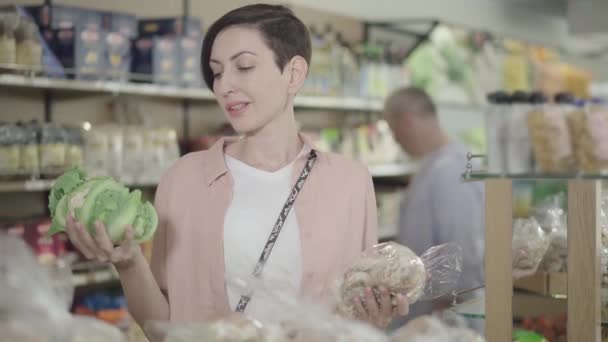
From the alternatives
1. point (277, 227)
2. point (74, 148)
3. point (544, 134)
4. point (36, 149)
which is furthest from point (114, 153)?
point (277, 227)

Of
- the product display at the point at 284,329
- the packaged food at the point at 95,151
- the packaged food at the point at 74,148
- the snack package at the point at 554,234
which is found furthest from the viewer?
the packaged food at the point at 95,151

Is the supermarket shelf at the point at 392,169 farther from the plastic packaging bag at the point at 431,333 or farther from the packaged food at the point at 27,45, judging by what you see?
the plastic packaging bag at the point at 431,333

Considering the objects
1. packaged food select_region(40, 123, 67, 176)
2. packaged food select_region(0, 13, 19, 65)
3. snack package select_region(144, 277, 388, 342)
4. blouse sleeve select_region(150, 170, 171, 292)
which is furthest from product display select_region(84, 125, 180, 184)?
snack package select_region(144, 277, 388, 342)

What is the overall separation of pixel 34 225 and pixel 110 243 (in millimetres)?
2333

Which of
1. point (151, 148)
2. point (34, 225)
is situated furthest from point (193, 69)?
point (34, 225)

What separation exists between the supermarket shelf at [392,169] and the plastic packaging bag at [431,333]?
4.36m

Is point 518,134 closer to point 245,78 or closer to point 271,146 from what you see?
point 271,146

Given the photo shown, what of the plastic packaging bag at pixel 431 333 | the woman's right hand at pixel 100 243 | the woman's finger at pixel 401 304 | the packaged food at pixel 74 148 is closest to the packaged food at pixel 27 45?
the packaged food at pixel 74 148

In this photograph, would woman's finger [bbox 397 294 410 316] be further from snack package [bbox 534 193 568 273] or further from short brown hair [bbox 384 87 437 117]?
short brown hair [bbox 384 87 437 117]

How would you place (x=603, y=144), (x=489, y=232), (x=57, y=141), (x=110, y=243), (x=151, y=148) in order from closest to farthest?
(x=110, y=243) → (x=489, y=232) → (x=603, y=144) → (x=57, y=141) → (x=151, y=148)

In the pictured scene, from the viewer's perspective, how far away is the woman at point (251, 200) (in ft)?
6.78

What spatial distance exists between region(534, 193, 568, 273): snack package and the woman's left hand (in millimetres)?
607

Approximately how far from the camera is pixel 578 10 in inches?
303

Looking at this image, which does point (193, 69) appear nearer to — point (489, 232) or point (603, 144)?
point (603, 144)
